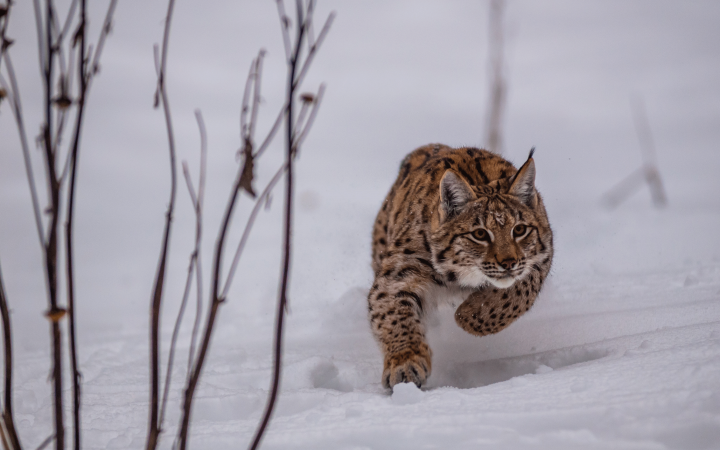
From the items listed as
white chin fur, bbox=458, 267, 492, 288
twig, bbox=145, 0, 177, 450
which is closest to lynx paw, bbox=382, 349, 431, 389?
white chin fur, bbox=458, 267, 492, 288

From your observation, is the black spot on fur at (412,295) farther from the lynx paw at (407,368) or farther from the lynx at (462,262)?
the lynx paw at (407,368)

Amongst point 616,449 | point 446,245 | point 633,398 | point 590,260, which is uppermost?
point 590,260

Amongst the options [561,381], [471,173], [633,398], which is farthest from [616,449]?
[471,173]

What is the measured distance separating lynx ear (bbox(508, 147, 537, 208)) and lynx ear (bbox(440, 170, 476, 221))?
25cm

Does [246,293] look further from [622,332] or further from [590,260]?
[622,332]

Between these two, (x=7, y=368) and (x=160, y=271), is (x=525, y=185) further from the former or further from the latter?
(x=7, y=368)

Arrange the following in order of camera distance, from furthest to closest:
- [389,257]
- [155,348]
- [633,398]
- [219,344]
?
1. [219,344]
2. [389,257]
3. [633,398]
4. [155,348]

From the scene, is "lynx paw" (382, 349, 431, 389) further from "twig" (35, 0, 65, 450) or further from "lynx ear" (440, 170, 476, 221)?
"twig" (35, 0, 65, 450)

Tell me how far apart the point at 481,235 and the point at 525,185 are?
0.42 m

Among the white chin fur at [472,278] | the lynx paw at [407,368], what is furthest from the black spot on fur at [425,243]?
the lynx paw at [407,368]

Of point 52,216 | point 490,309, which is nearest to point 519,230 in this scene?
point 490,309

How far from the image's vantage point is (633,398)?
2.09 metres

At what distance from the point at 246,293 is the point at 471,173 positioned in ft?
10.6

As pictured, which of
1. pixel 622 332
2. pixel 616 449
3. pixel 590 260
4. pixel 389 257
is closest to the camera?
pixel 616 449
